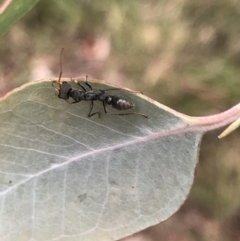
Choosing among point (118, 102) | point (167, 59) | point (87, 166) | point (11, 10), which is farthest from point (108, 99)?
point (167, 59)

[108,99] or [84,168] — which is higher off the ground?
[108,99]

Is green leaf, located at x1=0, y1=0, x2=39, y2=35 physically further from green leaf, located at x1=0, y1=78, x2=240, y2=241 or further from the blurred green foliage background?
the blurred green foliage background

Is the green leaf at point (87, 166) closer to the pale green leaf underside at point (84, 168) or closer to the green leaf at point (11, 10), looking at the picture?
the pale green leaf underside at point (84, 168)

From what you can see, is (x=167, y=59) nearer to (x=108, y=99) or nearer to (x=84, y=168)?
(x=108, y=99)

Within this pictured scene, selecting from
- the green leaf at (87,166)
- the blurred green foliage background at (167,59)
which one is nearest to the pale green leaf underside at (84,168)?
the green leaf at (87,166)

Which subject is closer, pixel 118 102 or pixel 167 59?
pixel 118 102

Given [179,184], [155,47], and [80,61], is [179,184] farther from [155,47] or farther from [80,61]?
[80,61]
